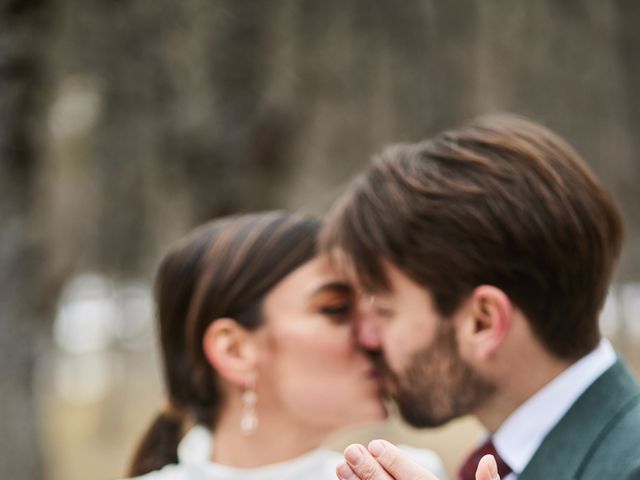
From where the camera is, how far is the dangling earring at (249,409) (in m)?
2.87

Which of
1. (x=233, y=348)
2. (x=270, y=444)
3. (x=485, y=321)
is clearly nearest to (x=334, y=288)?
(x=233, y=348)

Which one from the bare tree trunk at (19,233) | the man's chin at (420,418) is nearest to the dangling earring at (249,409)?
the man's chin at (420,418)

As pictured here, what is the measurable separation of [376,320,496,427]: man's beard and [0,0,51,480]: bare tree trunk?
3520 mm

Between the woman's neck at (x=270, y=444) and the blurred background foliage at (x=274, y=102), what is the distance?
14.3 feet

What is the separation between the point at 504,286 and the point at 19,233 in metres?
3.76

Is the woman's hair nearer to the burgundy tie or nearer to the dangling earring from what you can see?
the dangling earring

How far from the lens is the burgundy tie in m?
2.20

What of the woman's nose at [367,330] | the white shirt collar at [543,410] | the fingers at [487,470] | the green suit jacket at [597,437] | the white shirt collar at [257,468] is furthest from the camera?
the white shirt collar at [257,468]

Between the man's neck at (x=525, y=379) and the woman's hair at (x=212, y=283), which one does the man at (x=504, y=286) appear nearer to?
the man's neck at (x=525, y=379)

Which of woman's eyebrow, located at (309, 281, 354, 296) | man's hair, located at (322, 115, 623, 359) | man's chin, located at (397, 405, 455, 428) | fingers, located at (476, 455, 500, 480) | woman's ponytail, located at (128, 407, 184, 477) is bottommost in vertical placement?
woman's ponytail, located at (128, 407, 184, 477)

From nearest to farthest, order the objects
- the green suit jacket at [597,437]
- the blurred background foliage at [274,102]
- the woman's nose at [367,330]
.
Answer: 1. the green suit jacket at [597,437]
2. the woman's nose at [367,330]
3. the blurred background foliage at [274,102]

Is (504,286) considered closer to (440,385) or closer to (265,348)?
(440,385)

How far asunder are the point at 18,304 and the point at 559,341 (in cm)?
387

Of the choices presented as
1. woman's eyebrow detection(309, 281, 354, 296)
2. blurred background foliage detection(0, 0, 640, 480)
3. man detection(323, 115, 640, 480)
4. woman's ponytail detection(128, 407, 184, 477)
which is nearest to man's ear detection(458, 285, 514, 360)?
man detection(323, 115, 640, 480)
